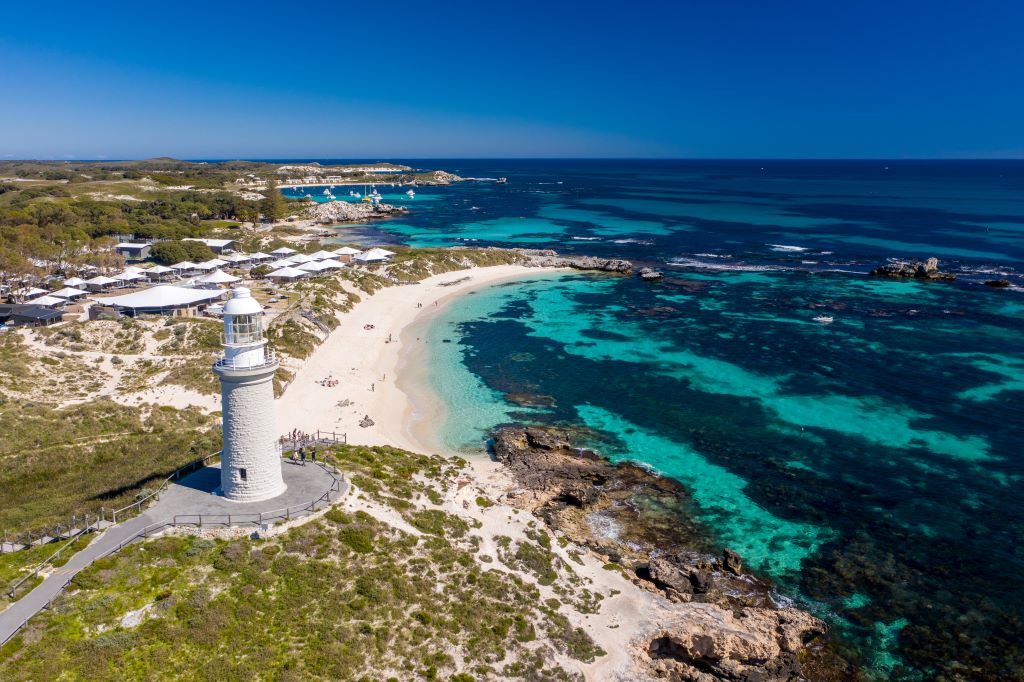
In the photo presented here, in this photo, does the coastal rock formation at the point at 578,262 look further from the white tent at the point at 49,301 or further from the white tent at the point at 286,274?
the white tent at the point at 49,301

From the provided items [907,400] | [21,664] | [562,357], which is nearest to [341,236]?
[562,357]

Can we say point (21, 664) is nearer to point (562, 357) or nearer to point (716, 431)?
point (716, 431)

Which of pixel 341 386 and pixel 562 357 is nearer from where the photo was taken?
pixel 341 386

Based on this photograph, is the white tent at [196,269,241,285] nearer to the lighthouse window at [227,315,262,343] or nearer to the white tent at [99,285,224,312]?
the white tent at [99,285,224,312]

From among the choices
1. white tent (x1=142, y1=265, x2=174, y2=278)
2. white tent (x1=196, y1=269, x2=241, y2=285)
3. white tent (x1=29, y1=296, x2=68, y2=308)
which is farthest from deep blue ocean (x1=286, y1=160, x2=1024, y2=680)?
white tent (x1=29, y1=296, x2=68, y2=308)

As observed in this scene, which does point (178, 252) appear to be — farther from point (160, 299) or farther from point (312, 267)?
point (160, 299)
